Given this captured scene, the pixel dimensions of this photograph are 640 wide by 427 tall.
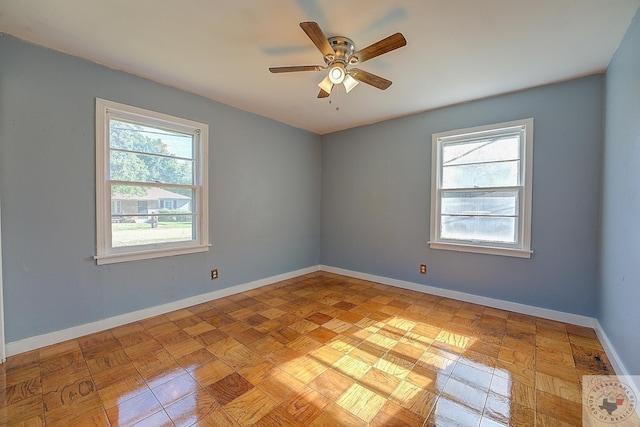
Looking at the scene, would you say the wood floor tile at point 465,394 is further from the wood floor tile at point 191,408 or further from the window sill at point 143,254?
the window sill at point 143,254

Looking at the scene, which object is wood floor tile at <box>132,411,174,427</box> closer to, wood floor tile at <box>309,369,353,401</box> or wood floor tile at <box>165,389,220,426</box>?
wood floor tile at <box>165,389,220,426</box>

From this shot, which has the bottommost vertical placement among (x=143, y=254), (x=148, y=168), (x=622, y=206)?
(x=143, y=254)

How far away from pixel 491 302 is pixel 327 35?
322 cm

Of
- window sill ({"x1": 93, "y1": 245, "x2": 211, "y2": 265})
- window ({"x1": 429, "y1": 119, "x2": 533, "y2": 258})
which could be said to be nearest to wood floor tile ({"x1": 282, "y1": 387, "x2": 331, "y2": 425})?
window sill ({"x1": 93, "y1": 245, "x2": 211, "y2": 265})

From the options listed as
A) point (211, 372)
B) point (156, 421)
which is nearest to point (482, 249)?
point (211, 372)

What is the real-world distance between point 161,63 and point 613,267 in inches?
161

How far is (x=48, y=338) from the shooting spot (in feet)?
7.09

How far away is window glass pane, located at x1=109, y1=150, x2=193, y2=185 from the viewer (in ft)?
8.27

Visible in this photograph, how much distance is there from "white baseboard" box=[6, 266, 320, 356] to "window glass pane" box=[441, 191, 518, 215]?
9.03 ft

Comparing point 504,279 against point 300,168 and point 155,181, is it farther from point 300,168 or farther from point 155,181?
point 155,181

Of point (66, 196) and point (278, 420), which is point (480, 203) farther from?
point (66, 196)

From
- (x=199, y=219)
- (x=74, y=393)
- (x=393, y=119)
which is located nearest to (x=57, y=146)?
(x=199, y=219)

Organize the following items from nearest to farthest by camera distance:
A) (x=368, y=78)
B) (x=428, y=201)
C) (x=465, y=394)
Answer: (x=465, y=394) → (x=368, y=78) → (x=428, y=201)

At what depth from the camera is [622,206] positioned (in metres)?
1.91
